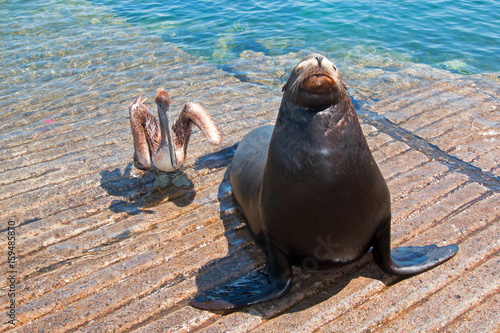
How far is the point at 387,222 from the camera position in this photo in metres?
2.96

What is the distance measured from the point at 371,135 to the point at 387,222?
266 centimetres

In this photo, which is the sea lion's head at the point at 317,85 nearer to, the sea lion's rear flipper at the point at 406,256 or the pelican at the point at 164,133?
the sea lion's rear flipper at the point at 406,256

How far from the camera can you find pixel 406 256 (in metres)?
3.24

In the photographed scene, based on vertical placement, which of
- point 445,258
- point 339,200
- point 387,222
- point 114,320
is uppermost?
point 339,200

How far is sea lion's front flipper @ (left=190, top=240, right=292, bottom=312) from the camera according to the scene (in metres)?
2.88

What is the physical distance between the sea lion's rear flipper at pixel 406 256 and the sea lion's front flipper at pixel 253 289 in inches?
27.6

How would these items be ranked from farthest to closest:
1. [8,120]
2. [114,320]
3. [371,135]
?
[8,120] → [371,135] → [114,320]

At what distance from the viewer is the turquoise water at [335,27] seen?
11.1m

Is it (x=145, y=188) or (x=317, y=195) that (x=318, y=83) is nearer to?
(x=317, y=195)

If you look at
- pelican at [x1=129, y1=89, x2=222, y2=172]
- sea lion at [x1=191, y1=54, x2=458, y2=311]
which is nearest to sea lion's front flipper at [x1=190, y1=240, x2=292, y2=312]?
sea lion at [x1=191, y1=54, x2=458, y2=311]

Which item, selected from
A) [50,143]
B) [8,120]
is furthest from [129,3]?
[50,143]

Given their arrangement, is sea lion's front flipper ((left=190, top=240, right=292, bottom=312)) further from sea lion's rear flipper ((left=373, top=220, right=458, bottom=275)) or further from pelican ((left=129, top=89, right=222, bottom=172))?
pelican ((left=129, top=89, right=222, bottom=172))

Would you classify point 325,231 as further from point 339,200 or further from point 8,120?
point 8,120

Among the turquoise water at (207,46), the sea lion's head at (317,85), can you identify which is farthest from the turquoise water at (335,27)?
the sea lion's head at (317,85)
